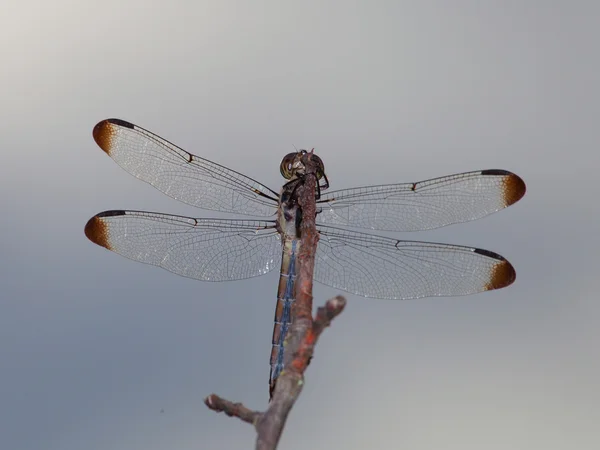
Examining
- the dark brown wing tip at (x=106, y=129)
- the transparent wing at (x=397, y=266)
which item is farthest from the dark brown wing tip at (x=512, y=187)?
the dark brown wing tip at (x=106, y=129)

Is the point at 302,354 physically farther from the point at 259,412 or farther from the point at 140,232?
the point at 140,232

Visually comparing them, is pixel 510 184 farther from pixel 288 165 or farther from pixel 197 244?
pixel 197 244

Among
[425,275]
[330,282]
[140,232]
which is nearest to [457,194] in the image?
[425,275]

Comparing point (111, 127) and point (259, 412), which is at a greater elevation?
point (111, 127)

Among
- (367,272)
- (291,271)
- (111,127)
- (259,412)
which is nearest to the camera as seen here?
(259,412)

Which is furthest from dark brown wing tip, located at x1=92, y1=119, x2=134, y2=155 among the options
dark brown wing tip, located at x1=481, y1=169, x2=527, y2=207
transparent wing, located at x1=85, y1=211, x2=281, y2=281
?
dark brown wing tip, located at x1=481, y1=169, x2=527, y2=207

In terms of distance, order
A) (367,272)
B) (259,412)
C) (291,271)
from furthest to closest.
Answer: (367,272) < (291,271) < (259,412)

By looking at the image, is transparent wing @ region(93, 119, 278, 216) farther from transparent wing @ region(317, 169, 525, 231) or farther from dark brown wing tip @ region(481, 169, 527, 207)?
dark brown wing tip @ region(481, 169, 527, 207)

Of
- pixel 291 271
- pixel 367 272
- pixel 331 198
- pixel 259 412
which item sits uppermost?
pixel 331 198
